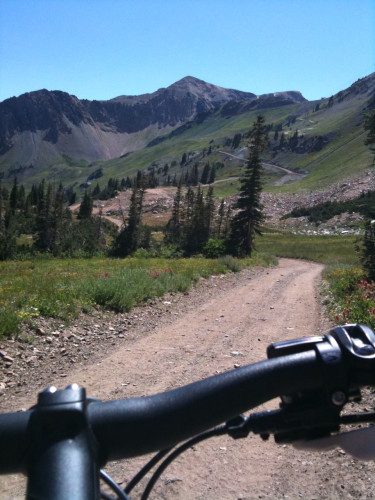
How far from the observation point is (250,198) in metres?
42.6

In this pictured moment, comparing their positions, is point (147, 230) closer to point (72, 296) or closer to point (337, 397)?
point (72, 296)

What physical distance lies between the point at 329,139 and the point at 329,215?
112435 millimetres

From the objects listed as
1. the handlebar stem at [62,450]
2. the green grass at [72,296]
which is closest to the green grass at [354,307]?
the green grass at [72,296]

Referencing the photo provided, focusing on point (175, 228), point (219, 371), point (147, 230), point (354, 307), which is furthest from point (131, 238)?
point (219, 371)

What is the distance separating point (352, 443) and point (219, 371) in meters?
5.39

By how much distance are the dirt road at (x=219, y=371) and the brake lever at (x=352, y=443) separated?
2.56 meters

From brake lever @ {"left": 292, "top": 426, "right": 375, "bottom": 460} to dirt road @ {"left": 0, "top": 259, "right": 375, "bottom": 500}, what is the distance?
8.39ft

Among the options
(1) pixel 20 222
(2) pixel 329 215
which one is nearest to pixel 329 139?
(2) pixel 329 215

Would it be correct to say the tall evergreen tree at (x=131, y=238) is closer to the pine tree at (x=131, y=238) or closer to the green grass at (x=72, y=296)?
the pine tree at (x=131, y=238)

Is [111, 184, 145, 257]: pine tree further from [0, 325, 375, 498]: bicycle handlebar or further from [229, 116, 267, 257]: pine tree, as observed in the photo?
[0, 325, 375, 498]: bicycle handlebar

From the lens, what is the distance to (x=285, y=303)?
43.2 feet

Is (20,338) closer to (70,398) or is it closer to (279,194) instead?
(70,398)

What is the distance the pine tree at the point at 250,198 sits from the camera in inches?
1593

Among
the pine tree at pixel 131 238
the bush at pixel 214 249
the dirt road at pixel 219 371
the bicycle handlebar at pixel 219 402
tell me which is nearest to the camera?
the bicycle handlebar at pixel 219 402
